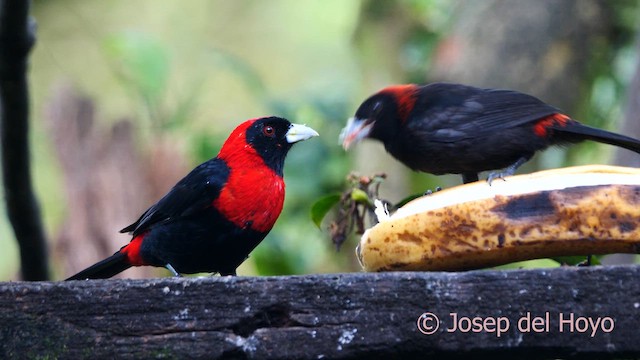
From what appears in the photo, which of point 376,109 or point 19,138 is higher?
point 19,138

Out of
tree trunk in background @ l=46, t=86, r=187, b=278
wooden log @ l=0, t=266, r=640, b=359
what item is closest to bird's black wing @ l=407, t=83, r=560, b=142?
wooden log @ l=0, t=266, r=640, b=359

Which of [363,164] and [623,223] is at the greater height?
[623,223]

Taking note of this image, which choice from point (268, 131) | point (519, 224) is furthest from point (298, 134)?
point (519, 224)

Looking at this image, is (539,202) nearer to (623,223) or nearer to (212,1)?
(623,223)

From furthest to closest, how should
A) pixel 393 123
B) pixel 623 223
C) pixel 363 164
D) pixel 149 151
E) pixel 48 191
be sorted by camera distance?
1. pixel 48 191
2. pixel 363 164
3. pixel 149 151
4. pixel 393 123
5. pixel 623 223

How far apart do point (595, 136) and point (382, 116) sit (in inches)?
29.8

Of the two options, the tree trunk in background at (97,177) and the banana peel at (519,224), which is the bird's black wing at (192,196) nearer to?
the banana peel at (519,224)

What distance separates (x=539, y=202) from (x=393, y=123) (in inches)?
55.4

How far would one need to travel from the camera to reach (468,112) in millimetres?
3598

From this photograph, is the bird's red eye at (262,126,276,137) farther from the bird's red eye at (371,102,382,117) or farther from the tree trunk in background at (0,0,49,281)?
the tree trunk in background at (0,0,49,281)

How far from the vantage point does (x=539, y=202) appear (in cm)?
227

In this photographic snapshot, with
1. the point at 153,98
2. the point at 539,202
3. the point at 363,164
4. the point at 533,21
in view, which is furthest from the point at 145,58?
the point at 539,202

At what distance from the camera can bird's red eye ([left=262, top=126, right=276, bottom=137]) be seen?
325cm

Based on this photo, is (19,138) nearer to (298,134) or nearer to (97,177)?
(298,134)
